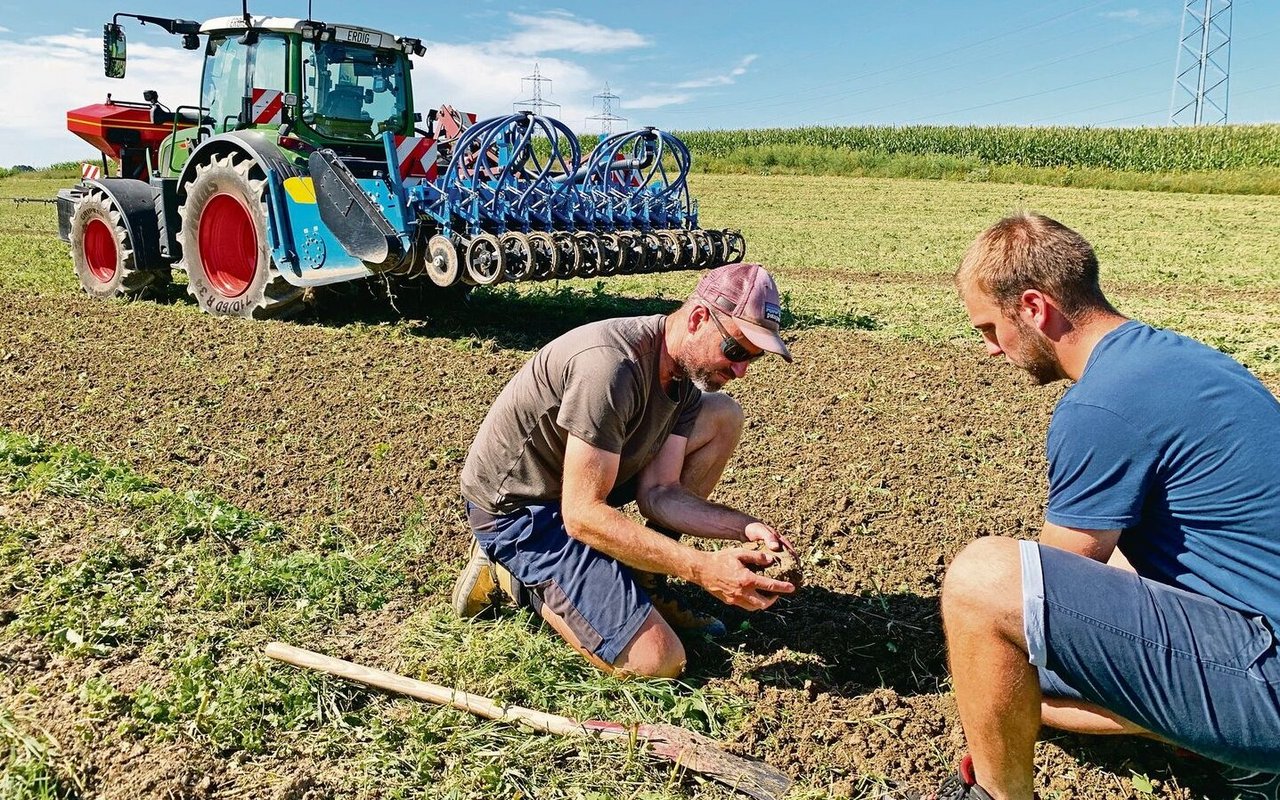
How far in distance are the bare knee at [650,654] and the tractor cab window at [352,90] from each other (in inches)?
251

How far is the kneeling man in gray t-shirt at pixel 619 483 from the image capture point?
9.42ft

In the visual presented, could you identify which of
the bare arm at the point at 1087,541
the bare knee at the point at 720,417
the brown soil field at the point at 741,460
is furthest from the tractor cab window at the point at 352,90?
the bare arm at the point at 1087,541

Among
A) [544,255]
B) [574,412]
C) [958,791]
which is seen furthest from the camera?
[544,255]

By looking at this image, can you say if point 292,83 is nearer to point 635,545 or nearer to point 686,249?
point 686,249

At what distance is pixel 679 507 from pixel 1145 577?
1.43m

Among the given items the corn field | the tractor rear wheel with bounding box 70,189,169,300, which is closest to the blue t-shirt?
the tractor rear wheel with bounding box 70,189,169,300

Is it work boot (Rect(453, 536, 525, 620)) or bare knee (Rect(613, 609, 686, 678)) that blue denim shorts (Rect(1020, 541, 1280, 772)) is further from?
work boot (Rect(453, 536, 525, 620))

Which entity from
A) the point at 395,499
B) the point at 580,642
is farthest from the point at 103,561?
the point at 580,642

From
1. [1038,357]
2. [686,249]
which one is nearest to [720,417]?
[1038,357]

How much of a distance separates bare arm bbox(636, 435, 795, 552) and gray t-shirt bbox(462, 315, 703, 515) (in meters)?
0.06

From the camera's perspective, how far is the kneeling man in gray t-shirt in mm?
2871

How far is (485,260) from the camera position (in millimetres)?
6930

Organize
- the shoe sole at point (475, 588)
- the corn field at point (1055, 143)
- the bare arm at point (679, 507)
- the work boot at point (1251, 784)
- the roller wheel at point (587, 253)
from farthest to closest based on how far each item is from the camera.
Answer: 1. the corn field at point (1055, 143)
2. the roller wheel at point (587, 253)
3. the shoe sole at point (475, 588)
4. the bare arm at point (679, 507)
5. the work boot at point (1251, 784)

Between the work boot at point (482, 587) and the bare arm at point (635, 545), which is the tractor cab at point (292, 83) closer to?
the work boot at point (482, 587)
